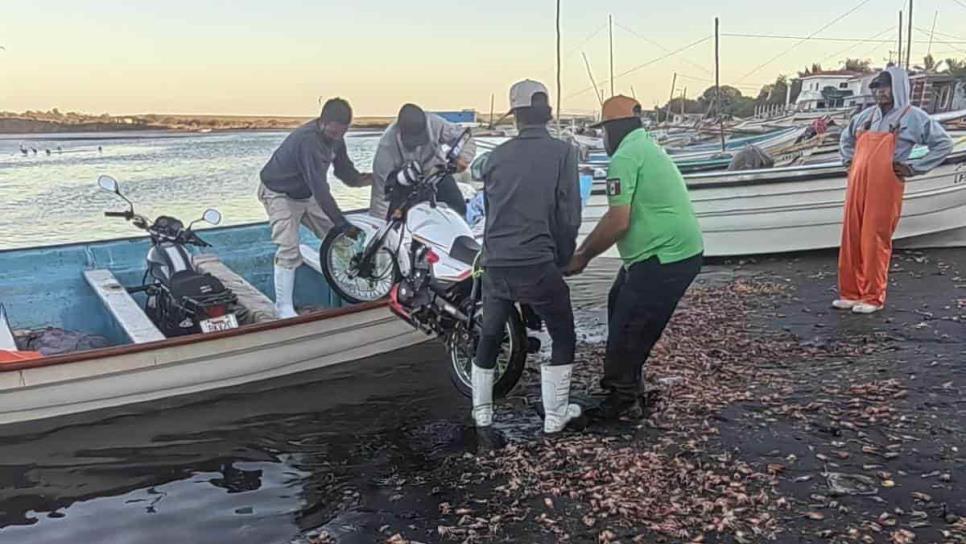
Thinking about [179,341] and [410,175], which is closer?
[179,341]

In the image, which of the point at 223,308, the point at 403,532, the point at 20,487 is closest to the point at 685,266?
the point at 403,532

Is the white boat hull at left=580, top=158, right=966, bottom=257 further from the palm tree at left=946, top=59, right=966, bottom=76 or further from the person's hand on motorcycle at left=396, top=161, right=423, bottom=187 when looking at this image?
the palm tree at left=946, top=59, right=966, bottom=76

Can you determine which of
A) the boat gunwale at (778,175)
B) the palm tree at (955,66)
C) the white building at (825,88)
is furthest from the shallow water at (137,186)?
the palm tree at (955,66)

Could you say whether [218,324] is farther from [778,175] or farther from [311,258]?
[778,175]

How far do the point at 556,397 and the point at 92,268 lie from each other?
501cm

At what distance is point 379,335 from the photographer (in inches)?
271

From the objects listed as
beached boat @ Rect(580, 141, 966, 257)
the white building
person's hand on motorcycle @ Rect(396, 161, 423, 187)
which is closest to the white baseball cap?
person's hand on motorcycle @ Rect(396, 161, 423, 187)

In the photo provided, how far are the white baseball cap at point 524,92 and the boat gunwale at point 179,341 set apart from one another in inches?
101

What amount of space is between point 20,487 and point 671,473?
149 inches

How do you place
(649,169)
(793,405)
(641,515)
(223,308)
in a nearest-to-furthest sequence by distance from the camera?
(641,515)
(649,169)
(793,405)
(223,308)

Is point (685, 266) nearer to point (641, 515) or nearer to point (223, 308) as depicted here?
point (641, 515)

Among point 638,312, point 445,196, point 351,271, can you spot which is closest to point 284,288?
point 351,271

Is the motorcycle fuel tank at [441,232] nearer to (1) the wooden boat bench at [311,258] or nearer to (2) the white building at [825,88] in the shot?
(1) the wooden boat bench at [311,258]

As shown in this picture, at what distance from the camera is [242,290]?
715 centimetres
